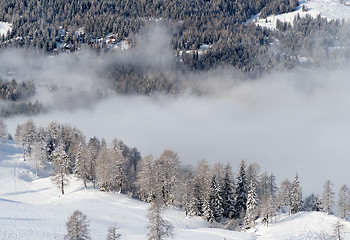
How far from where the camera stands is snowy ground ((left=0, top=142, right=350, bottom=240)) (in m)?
53.0

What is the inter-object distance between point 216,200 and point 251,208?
6.74 m

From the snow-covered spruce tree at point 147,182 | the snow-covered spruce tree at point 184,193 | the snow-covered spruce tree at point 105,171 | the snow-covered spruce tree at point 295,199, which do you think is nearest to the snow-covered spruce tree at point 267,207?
the snow-covered spruce tree at point 295,199

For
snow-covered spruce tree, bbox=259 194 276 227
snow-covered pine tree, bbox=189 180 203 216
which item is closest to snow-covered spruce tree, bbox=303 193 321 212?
snow-covered spruce tree, bbox=259 194 276 227

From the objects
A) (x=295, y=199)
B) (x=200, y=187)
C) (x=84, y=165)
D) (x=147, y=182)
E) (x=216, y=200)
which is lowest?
(x=216, y=200)

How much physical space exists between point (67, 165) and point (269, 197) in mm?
42918

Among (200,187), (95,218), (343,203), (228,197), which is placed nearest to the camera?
(95,218)

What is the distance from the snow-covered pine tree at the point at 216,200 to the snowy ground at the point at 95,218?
4.54 meters

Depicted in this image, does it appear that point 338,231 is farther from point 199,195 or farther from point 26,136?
point 26,136

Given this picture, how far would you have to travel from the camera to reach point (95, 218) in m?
60.7

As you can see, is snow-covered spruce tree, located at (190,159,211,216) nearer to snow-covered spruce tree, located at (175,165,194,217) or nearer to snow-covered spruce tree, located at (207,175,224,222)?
snow-covered spruce tree, located at (175,165,194,217)

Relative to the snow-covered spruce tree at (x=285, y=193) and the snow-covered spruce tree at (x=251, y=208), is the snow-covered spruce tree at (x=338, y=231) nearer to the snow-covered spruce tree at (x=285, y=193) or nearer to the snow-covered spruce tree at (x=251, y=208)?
the snow-covered spruce tree at (x=251, y=208)

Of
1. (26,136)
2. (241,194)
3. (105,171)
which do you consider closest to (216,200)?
(241,194)

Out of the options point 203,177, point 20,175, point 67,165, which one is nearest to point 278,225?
point 203,177

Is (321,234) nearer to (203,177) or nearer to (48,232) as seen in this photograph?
(203,177)
